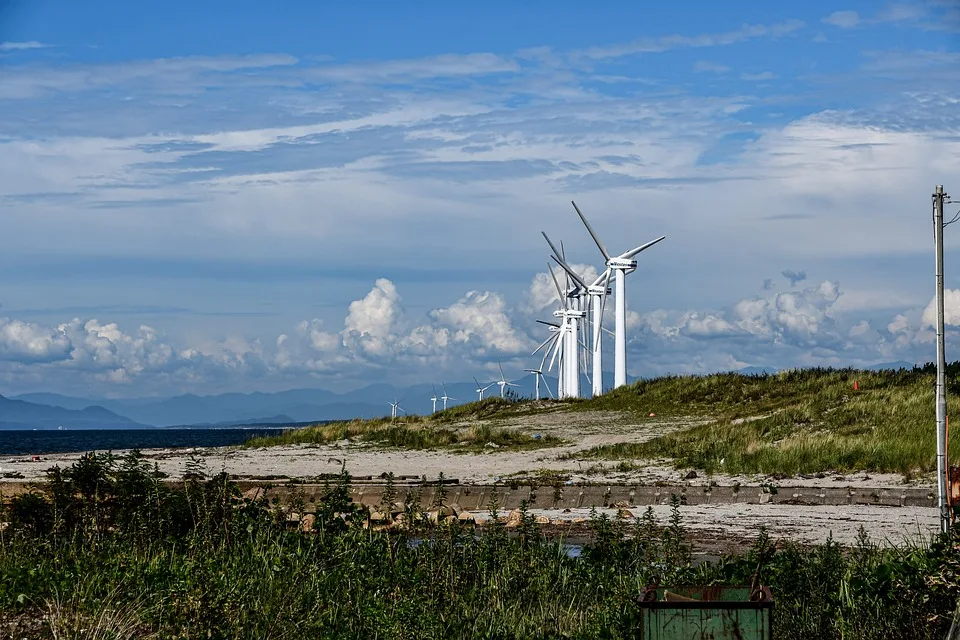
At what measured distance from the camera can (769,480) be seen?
22.6m

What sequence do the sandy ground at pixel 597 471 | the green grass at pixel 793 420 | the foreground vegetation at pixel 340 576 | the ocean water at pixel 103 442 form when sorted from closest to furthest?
the foreground vegetation at pixel 340 576 < the sandy ground at pixel 597 471 < the green grass at pixel 793 420 < the ocean water at pixel 103 442

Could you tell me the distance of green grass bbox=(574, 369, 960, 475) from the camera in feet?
80.0

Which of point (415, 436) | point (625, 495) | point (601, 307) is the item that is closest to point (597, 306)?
point (601, 307)

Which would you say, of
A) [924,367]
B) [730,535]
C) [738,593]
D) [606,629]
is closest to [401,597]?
[606,629]

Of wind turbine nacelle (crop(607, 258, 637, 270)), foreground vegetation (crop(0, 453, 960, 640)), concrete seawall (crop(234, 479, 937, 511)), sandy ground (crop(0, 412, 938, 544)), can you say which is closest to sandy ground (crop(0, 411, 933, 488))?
sandy ground (crop(0, 412, 938, 544))

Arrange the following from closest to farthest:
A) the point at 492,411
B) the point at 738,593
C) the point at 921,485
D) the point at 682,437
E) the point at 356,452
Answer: the point at 738,593 < the point at 921,485 < the point at 682,437 < the point at 356,452 < the point at 492,411

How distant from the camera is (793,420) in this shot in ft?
107

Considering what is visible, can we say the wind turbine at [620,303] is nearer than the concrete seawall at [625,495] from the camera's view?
No

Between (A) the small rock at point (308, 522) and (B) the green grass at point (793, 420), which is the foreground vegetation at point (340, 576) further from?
(B) the green grass at point (793, 420)

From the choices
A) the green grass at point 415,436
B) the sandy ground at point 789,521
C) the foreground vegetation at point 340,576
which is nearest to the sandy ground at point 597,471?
the sandy ground at point 789,521

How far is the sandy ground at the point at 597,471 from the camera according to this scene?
16.0 m

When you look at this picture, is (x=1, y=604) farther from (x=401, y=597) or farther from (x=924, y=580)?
(x=924, y=580)

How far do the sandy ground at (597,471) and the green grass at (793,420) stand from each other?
102 cm

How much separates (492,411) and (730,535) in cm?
3517
